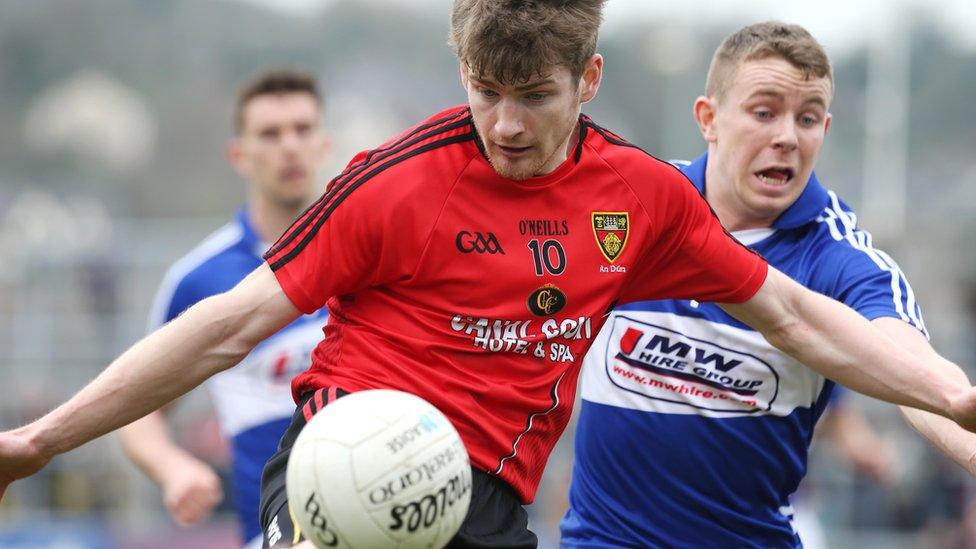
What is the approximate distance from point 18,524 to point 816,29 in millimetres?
8860

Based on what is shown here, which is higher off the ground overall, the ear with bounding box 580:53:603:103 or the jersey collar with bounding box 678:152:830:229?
the ear with bounding box 580:53:603:103

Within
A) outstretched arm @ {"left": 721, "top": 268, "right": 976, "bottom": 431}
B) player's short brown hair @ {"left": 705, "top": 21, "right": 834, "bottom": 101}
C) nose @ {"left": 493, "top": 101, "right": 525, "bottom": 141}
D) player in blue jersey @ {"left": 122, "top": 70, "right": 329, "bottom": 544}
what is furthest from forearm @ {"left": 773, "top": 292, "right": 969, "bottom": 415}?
player in blue jersey @ {"left": 122, "top": 70, "right": 329, "bottom": 544}

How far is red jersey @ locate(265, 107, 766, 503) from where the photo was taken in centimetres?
368

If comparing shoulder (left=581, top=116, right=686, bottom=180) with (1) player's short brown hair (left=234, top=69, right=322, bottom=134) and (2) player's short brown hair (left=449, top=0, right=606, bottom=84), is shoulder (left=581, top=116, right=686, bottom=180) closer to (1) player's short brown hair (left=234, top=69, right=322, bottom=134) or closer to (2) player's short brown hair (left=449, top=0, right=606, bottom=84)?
(2) player's short brown hair (left=449, top=0, right=606, bottom=84)

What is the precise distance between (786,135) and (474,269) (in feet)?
5.44

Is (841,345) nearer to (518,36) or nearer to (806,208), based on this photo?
(806,208)

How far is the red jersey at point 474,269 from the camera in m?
3.68

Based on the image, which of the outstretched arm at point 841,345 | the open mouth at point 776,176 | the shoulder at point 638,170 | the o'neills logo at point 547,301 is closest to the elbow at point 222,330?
the o'neills logo at point 547,301

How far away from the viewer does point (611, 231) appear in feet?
13.0

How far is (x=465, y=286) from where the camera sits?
3795 millimetres

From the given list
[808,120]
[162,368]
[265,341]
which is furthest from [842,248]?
[265,341]

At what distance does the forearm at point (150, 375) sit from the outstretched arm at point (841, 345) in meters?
1.67

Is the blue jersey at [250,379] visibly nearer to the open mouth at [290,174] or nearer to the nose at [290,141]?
the open mouth at [290,174]

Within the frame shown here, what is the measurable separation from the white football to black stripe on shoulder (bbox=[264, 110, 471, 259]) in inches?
23.4
